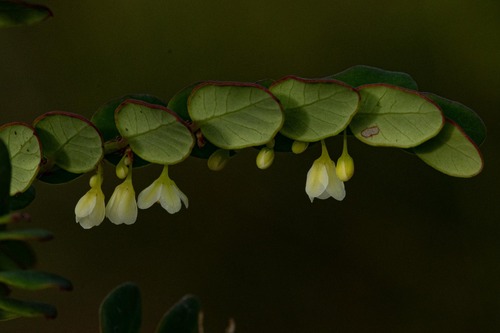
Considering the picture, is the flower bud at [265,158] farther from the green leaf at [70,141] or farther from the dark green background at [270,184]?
the dark green background at [270,184]

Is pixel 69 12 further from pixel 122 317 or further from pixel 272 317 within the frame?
pixel 122 317

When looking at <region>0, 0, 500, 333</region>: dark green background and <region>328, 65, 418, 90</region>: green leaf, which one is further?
<region>0, 0, 500, 333</region>: dark green background

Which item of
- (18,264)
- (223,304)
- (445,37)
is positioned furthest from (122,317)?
(445,37)

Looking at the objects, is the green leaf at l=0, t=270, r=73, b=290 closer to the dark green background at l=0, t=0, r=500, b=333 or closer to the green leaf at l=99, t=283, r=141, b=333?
the green leaf at l=99, t=283, r=141, b=333

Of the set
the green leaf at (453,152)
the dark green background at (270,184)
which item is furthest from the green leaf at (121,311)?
the dark green background at (270,184)

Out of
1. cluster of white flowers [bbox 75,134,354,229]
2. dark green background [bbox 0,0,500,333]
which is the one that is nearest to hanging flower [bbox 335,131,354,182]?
cluster of white flowers [bbox 75,134,354,229]
